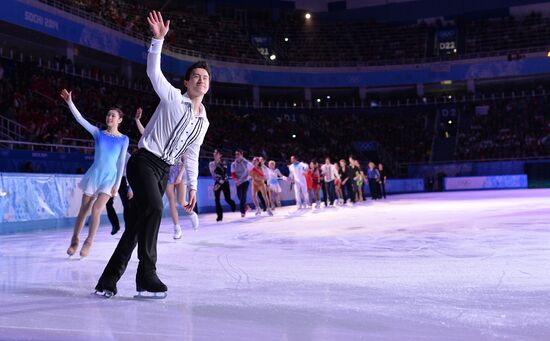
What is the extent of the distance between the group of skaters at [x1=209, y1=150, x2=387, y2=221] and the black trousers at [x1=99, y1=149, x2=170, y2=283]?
9.66 metres

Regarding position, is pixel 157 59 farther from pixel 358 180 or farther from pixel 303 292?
pixel 358 180

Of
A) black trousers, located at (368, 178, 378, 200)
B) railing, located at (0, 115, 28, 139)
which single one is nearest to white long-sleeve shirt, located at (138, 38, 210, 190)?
railing, located at (0, 115, 28, 139)

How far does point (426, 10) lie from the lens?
4888cm

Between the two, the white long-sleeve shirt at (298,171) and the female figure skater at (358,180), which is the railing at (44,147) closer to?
the white long-sleeve shirt at (298,171)

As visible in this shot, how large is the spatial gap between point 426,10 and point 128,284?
48.3 metres

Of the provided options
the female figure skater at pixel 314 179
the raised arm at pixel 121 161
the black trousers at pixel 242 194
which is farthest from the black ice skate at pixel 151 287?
the female figure skater at pixel 314 179

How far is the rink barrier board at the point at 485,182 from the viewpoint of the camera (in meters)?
35.4

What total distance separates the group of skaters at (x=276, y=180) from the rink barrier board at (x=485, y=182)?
999 cm

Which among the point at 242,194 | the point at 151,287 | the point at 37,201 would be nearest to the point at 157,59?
the point at 151,287

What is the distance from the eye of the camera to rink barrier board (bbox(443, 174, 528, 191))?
1393 inches

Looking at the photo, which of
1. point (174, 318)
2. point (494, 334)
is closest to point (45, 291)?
point (174, 318)

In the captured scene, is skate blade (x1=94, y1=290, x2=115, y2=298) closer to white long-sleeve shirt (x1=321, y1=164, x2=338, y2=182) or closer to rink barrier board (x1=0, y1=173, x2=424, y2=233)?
rink barrier board (x1=0, y1=173, x2=424, y2=233)

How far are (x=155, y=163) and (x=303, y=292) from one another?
4.59 feet

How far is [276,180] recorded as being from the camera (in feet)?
63.4
